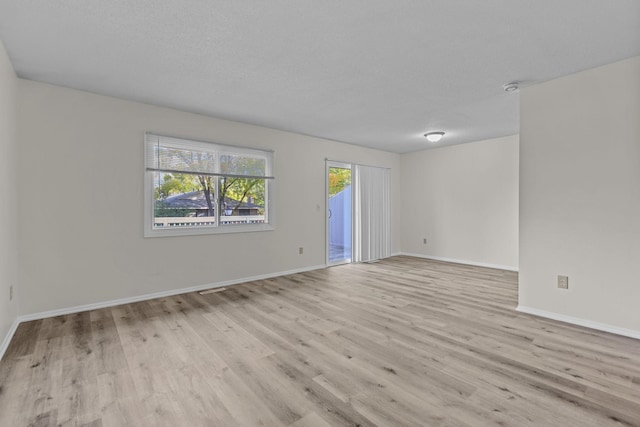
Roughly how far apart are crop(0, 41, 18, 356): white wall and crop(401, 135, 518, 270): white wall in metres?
6.40

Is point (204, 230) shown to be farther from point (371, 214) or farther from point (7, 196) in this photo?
point (371, 214)

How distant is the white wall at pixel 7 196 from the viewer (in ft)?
7.59

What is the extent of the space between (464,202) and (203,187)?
488 centimetres

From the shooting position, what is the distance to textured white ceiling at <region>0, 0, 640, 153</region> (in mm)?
1905

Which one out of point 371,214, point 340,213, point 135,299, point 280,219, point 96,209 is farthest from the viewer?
point 340,213

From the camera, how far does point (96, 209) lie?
3279 millimetres

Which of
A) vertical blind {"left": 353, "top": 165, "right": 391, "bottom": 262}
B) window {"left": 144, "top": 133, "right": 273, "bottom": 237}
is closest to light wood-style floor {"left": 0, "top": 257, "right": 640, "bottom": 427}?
window {"left": 144, "top": 133, "right": 273, "bottom": 237}

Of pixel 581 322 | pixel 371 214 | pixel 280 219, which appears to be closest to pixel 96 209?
pixel 280 219

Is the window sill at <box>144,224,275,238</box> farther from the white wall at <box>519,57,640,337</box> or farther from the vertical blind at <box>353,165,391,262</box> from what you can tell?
the white wall at <box>519,57,640,337</box>

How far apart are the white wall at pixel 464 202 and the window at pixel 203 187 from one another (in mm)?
3575

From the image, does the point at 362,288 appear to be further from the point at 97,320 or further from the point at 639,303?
the point at 97,320

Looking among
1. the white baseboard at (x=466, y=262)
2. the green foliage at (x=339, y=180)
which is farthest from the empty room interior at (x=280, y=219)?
the green foliage at (x=339, y=180)

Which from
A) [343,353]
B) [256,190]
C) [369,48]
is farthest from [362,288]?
[369,48]

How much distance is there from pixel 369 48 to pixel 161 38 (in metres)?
1.60
